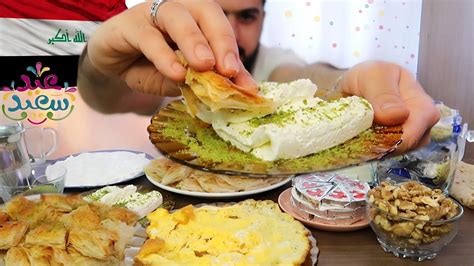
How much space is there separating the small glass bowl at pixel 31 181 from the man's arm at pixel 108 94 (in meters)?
0.39

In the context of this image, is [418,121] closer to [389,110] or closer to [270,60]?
[389,110]

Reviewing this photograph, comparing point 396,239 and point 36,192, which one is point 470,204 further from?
point 36,192

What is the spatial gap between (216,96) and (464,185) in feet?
1.75

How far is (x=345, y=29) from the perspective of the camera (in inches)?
70.5

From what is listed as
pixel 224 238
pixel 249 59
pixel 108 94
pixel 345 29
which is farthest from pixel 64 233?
pixel 345 29

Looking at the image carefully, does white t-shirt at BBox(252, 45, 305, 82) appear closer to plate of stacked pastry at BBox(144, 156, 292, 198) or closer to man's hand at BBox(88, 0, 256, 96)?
man's hand at BBox(88, 0, 256, 96)

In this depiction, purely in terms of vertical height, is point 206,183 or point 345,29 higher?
point 345,29

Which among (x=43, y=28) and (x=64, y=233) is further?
(x=43, y=28)

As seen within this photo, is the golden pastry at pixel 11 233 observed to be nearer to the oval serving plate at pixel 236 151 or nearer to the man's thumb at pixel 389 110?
the oval serving plate at pixel 236 151

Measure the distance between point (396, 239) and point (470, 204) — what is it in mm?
209

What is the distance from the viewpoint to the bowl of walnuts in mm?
592

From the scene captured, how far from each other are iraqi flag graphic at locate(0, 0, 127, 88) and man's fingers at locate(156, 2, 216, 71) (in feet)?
2.29

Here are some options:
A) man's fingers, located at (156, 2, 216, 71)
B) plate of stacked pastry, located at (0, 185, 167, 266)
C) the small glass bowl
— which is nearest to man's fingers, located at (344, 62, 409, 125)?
man's fingers, located at (156, 2, 216, 71)

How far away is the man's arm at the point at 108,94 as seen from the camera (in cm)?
120
